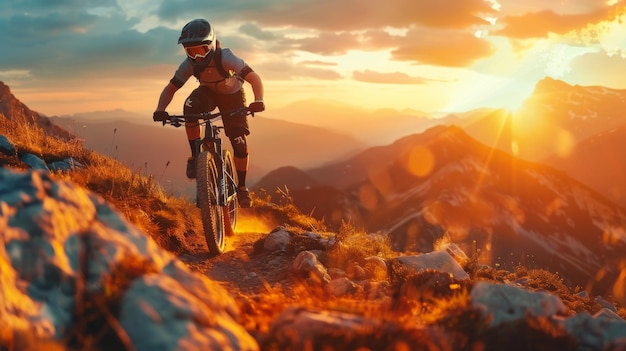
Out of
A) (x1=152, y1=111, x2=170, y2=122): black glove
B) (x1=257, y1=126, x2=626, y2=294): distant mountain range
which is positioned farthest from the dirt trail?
(x1=257, y1=126, x2=626, y2=294): distant mountain range

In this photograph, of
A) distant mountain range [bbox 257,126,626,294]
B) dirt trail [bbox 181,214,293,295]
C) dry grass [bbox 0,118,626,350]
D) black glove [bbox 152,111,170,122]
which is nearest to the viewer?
dry grass [bbox 0,118,626,350]

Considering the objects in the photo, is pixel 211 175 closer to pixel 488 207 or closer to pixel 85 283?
pixel 85 283

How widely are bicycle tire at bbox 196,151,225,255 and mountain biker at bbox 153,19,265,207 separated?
0.46 metres

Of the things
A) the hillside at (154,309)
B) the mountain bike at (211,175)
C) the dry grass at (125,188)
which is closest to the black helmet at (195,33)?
the mountain bike at (211,175)

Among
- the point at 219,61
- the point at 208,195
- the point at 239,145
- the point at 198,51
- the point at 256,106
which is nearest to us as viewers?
the point at 208,195

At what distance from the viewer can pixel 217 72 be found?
8305mm

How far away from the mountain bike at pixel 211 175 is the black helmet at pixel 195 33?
42.7 inches

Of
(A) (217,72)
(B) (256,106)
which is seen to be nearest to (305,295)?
(B) (256,106)

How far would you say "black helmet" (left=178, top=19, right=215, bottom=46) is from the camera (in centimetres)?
748

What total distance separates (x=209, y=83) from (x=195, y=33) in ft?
3.72

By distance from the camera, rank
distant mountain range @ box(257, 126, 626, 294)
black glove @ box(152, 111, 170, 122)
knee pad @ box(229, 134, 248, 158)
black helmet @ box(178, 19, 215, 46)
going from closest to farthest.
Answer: black helmet @ box(178, 19, 215, 46) → black glove @ box(152, 111, 170, 122) → knee pad @ box(229, 134, 248, 158) → distant mountain range @ box(257, 126, 626, 294)

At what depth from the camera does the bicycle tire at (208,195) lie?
713cm

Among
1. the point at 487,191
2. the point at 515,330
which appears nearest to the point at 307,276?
the point at 515,330

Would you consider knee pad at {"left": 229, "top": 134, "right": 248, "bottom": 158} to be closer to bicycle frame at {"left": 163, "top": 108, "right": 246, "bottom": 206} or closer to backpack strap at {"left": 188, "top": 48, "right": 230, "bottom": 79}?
bicycle frame at {"left": 163, "top": 108, "right": 246, "bottom": 206}
